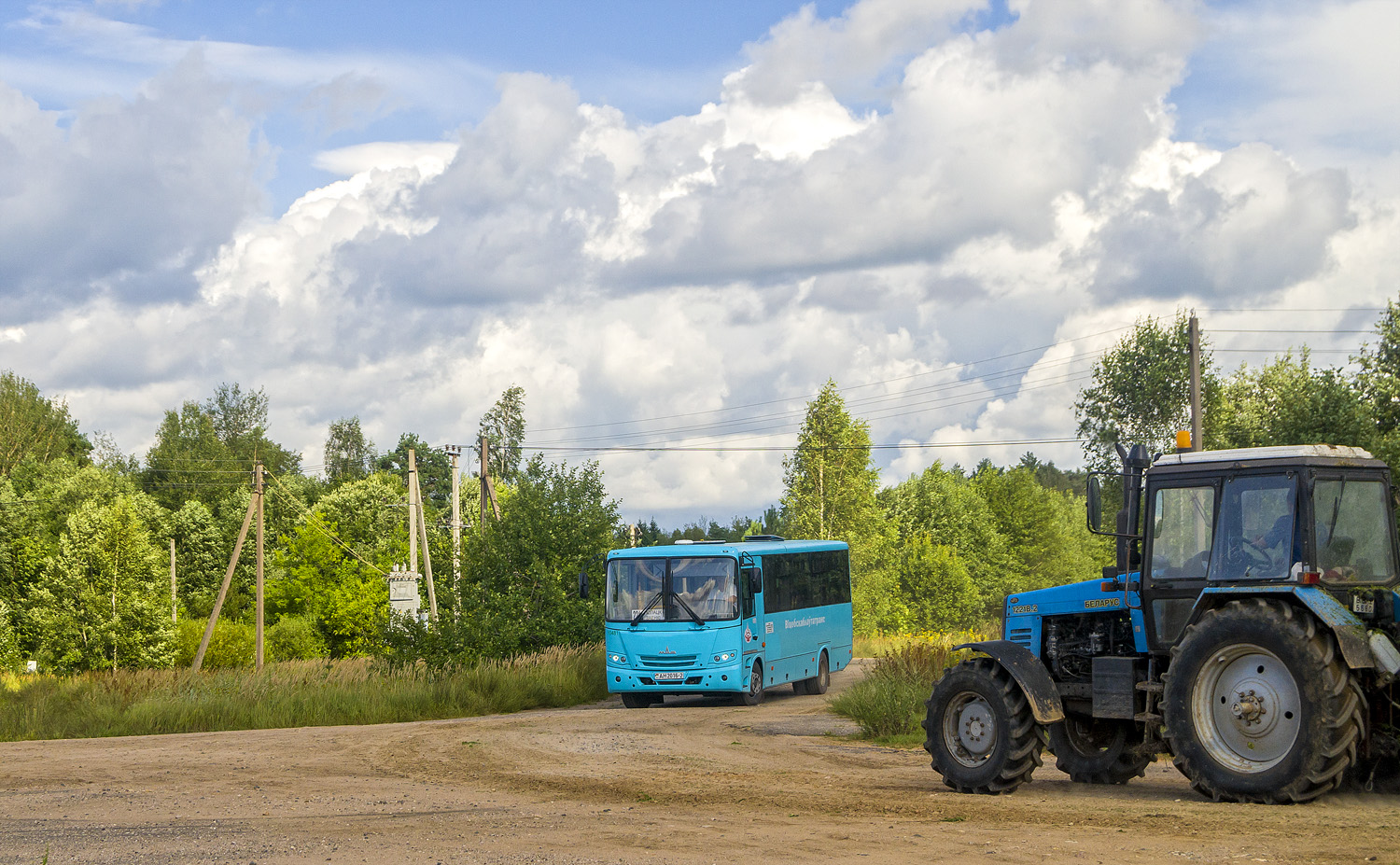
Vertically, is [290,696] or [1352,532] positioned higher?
[1352,532]

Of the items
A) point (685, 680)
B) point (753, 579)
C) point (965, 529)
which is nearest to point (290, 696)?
point (685, 680)

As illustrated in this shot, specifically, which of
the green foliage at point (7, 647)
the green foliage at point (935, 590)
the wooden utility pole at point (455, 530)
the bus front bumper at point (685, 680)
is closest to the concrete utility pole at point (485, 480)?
the wooden utility pole at point (455, 530)

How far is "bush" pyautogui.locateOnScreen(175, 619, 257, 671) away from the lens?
60.4 metres

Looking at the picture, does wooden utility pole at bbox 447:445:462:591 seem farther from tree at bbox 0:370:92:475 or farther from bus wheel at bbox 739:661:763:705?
tree at bbox 0:370:92:475

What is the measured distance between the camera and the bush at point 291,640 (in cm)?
7094

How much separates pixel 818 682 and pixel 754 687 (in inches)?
148

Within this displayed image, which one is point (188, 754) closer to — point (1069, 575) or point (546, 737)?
point (546, 737)

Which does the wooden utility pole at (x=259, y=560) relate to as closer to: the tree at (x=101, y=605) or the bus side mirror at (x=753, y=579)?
the tree at (x=101, y=605)

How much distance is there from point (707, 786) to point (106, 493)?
7112 cm

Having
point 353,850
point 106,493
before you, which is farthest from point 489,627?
point 106,493

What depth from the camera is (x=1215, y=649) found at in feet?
34.4

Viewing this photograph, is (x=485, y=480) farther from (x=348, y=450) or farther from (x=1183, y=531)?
(x=348, y=450)

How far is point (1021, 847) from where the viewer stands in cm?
869

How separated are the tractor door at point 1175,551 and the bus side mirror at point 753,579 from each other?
13.8m
